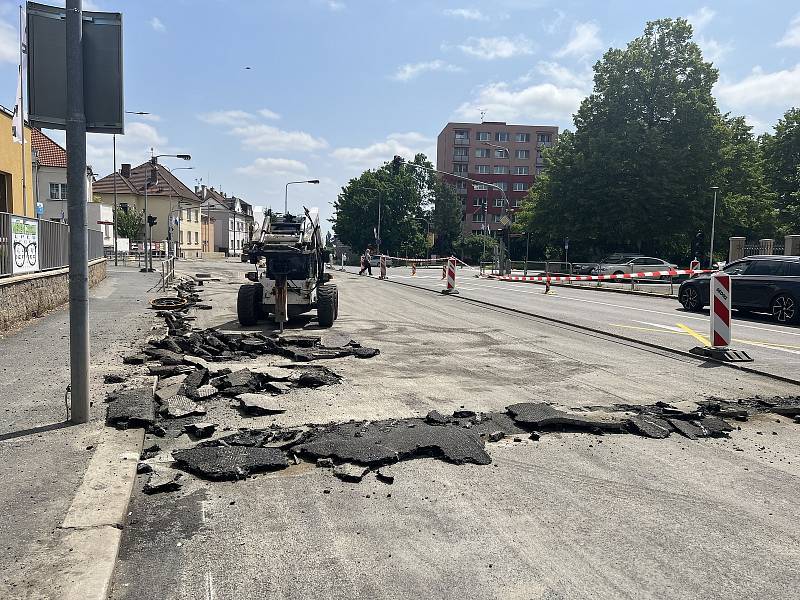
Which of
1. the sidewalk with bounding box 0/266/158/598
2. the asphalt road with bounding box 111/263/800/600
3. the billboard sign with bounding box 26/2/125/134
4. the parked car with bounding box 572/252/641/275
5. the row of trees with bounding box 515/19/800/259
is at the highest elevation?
the row of trees with bounding box 515/19/800/259

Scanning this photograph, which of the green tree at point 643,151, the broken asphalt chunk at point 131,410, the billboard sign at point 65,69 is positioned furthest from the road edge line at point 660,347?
the green tree at point 643,151

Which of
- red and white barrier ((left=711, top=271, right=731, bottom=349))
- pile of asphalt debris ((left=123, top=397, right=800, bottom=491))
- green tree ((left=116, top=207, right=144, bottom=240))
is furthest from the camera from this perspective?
green tree ((left=116, top=207, right=144, bottom=240))

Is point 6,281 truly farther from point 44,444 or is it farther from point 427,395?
point 427,395

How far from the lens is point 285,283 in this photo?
13000mm

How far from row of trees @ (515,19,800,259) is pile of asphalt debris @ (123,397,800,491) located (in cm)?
4106

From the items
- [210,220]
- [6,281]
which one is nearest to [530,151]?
[210,220]

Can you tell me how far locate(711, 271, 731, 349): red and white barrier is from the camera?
10000 millimetres

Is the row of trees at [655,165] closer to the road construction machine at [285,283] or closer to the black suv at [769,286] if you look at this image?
the black suv at [769,286]

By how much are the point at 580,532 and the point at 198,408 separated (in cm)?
400

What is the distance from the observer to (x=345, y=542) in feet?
11.7

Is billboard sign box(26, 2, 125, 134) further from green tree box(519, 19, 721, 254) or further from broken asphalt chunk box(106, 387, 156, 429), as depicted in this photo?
green tree box(519, 19, 721, 254)

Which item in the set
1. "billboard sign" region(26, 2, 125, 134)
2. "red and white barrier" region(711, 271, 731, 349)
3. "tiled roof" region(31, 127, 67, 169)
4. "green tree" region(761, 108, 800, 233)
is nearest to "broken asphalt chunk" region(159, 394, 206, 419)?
"billboard sign" region(26, 2, 125, 134)

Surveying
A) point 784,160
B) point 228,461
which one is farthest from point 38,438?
point 784,160

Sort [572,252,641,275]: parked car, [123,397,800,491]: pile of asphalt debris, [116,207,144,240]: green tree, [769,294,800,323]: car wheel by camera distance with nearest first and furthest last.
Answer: [123,397,800,491]: pile of asphalt debris → [769,294,800,323]: car wheel → [572,252,641,275]: parked car → [116,207,144,240]: green tree
